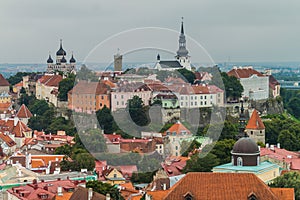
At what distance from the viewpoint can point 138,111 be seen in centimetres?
4684

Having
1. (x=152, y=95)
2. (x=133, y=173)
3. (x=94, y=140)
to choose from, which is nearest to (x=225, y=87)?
(x=152, y=95)

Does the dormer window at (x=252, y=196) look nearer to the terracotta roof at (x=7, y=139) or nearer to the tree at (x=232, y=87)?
the terracotta roof at (x=7, y=139)

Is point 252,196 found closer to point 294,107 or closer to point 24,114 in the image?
point 24,114

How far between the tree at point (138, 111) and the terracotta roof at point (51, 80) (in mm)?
13842

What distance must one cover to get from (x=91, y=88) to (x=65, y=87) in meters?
6.70

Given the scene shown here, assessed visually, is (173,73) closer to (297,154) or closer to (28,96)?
(28,96)

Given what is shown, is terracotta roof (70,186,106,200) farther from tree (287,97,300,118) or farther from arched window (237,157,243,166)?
tree (287,97,300,118)

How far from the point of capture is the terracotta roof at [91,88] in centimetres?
4969

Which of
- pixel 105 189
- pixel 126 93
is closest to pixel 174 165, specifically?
pixel 105 189

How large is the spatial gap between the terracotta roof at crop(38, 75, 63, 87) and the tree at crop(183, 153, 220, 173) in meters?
26.4

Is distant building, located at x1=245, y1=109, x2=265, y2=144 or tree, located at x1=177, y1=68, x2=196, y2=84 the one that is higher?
tree, located at x1=177, y1=68, x2=196, y2=84

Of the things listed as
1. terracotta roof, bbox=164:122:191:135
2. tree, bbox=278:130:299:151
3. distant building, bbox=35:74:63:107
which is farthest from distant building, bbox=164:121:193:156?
distant building, bbox=35:74:63:107

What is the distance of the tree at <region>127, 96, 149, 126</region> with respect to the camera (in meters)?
45.9

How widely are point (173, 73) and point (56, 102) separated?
27.9 ft
